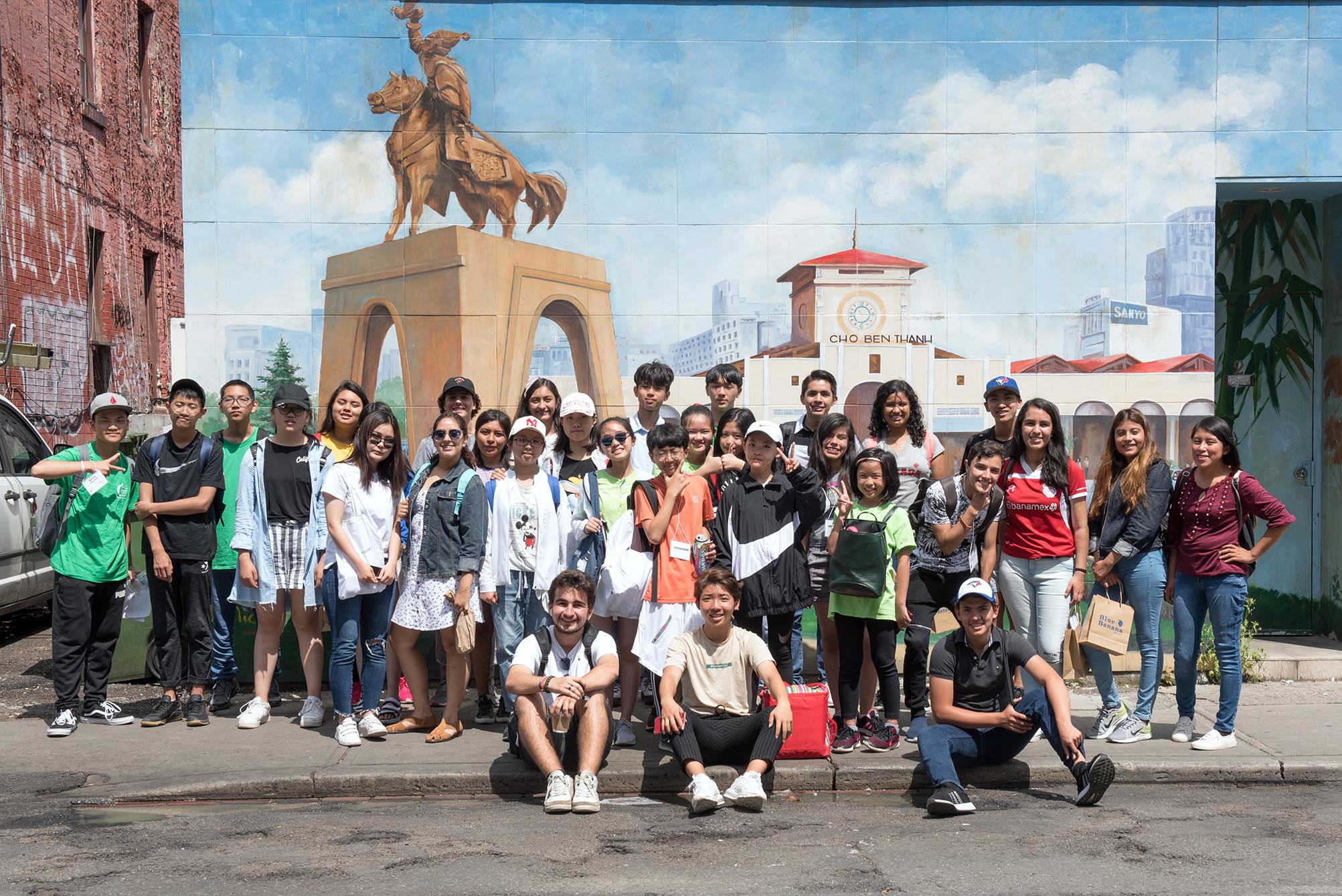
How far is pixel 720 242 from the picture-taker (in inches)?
353

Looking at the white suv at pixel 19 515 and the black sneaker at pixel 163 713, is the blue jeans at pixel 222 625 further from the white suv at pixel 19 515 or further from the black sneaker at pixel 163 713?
the white suv at pixel 19 515

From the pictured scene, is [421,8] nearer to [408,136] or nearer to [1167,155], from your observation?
[408,136]

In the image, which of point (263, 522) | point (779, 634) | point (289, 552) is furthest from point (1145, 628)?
point (263, 522)

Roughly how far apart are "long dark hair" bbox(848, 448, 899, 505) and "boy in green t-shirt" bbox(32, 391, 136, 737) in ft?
14.5

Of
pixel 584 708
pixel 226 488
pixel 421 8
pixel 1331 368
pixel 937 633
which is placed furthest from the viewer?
pixel 1331 368

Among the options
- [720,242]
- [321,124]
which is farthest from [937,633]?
[321,124]

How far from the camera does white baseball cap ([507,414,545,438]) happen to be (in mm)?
6660

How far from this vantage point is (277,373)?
8758 mm

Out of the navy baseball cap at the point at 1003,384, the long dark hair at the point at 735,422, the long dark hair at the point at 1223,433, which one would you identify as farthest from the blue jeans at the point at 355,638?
the long dark hair at the point at 1223,433

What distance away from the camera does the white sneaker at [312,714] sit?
22.8 feet

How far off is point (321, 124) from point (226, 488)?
10.1 feet

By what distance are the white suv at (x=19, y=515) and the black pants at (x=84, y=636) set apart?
2.65 metres

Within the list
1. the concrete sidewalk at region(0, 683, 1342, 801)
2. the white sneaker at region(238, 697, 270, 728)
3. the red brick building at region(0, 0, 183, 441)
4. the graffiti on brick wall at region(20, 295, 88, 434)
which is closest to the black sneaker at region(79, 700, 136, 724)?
the concrete sidewalk at region(0, 683, 1342, 801)

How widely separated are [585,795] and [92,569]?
356 centimetres
